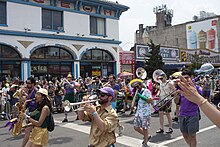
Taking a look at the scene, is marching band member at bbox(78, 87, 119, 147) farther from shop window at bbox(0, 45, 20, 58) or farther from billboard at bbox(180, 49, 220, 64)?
billboard at bbox(180, 49, 220, 64)

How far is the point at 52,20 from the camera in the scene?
61.3 ft

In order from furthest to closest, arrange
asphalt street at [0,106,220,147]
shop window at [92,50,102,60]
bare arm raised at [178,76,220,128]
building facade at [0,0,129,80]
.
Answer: shop window at [92,50,102,60], building facade at [0,0,129,80], asphalt street at [0,106,220,147], bare arm raised at [178,76,220,128]

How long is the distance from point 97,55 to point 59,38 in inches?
155

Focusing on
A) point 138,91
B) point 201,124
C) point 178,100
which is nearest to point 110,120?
point 178,100

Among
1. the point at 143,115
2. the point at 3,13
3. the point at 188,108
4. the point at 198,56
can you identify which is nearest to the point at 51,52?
the point at 3,13

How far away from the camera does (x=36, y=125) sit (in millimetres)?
4504

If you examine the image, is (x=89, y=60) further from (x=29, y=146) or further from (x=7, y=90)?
(x=29, y=146)

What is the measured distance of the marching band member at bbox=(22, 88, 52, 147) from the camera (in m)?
4.50

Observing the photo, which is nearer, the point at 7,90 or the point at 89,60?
the point at 7,90

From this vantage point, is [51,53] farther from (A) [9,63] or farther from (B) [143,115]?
Result: (B) [143,115]

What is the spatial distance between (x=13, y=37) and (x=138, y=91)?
41.1 feet

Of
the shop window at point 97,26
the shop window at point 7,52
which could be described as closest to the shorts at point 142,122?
the shop window at point 7,52

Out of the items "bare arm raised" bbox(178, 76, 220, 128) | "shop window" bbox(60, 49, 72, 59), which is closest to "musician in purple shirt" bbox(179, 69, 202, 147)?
"bare arm raised" bbox(178, 76, 220, 128)

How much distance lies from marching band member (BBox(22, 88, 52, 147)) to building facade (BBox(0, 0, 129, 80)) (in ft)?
41.8
